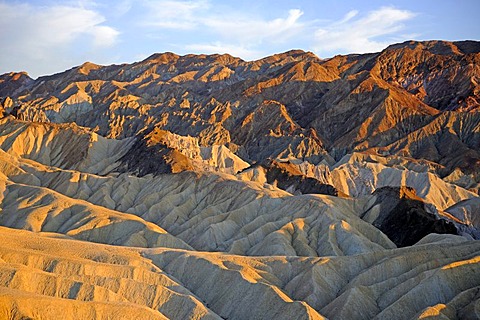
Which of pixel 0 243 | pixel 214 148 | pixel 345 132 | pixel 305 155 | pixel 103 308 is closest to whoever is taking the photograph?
pixel 103 308

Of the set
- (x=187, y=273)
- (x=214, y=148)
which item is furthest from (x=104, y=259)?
(x=214, y=148)

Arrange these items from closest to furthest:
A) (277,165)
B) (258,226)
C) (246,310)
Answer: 1. (246,310)
2. (258,226)
3. (277,165)

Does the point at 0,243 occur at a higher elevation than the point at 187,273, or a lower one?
higher

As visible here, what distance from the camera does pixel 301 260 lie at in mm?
66375

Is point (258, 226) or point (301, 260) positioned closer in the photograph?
point (301, 260)

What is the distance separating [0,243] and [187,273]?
16.1 meters

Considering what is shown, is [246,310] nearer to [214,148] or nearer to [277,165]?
[277,165]

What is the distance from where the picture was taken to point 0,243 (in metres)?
63.1

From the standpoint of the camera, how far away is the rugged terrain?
185ft

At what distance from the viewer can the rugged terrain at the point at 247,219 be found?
185ft

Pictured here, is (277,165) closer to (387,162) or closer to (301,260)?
(387,162)

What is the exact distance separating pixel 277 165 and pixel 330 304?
6874cm

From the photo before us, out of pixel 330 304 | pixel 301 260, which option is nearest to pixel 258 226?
pixel 301 260

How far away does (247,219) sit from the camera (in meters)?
94.6
